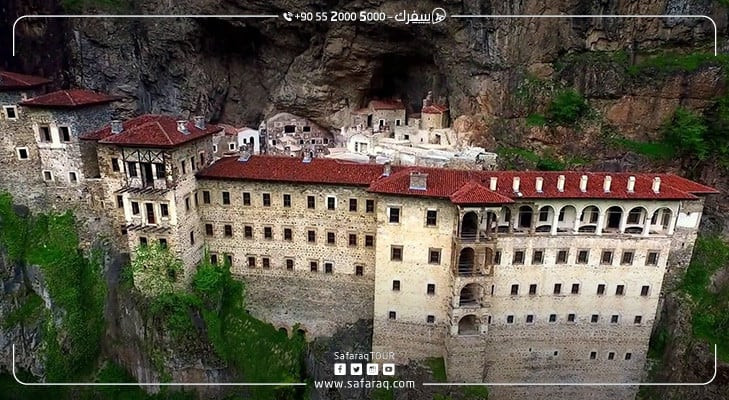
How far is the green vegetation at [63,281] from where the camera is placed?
103 feet

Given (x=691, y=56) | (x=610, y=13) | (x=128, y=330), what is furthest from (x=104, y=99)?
(x=691, y=56)

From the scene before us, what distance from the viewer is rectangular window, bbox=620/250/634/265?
28.8m

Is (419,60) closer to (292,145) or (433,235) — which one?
(292,145)

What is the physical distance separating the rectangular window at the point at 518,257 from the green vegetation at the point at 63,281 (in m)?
26.7

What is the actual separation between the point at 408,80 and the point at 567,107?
18551 mm

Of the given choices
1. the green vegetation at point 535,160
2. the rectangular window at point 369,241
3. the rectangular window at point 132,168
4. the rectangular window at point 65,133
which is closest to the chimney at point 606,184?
the green vegetation at point 535,160

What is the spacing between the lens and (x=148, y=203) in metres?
28.5

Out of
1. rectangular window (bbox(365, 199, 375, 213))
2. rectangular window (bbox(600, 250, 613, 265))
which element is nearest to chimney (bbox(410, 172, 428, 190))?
rectangular window (bbox(365, 199, 375, 213))

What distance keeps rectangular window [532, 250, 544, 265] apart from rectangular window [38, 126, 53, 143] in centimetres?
3138

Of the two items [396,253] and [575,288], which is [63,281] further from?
[575,288]

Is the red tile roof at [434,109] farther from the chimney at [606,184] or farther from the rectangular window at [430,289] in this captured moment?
the rectangular window at [430,289]

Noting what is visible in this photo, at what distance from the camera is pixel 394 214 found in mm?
28141

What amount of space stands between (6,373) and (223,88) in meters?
31.4

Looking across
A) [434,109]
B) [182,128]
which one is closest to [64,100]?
[182,128]
